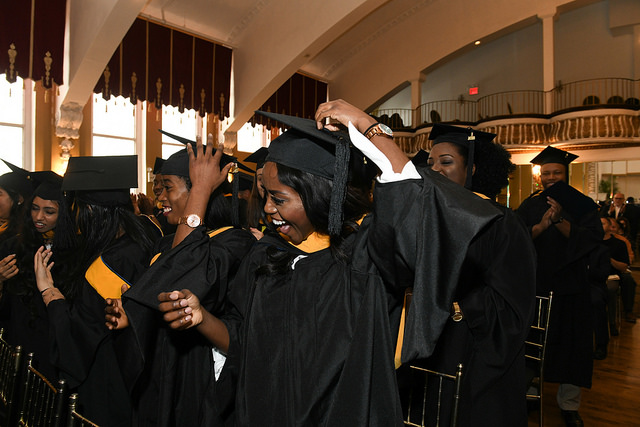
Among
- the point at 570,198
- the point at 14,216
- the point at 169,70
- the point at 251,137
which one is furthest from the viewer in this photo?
the point at 251,137

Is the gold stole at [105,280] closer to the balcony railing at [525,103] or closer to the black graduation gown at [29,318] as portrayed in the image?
the black graduation gown at [29,318]

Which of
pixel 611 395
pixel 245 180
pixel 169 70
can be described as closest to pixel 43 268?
pixel 245 180

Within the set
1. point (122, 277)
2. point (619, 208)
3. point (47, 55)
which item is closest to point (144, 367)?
point (122, 277)

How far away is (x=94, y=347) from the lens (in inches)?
85.4

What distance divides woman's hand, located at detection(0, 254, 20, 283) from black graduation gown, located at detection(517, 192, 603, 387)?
3.80m

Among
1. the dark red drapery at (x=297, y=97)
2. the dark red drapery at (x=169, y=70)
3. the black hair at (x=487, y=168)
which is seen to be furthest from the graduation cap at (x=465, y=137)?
the dark red drapery at (x=297, y=97)

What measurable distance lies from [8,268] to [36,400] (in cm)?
124

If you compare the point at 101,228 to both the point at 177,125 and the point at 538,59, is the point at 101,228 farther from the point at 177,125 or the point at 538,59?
the point at 538,59

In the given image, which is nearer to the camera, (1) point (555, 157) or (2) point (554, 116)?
(1) point (555, 157)

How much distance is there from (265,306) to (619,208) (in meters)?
10.9

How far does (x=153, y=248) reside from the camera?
234 cm

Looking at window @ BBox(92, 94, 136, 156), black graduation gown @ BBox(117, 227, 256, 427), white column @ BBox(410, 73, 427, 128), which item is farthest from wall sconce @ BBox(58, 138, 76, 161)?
white column @ BBox(410, 73, 427, 128)

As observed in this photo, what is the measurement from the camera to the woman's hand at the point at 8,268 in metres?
2.73

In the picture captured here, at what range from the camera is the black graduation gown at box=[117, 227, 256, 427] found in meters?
1.71
